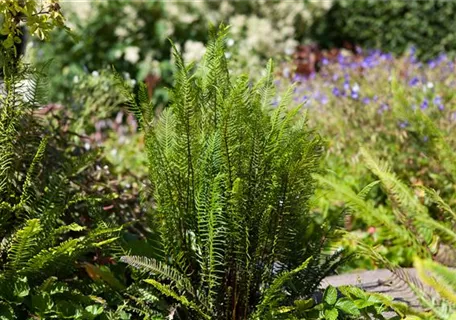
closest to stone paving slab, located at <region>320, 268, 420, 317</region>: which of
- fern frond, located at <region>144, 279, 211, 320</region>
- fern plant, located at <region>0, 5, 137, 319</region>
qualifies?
fern frond, located at <region>144, 279, 211, 320</region>

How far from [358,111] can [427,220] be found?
2925 mm

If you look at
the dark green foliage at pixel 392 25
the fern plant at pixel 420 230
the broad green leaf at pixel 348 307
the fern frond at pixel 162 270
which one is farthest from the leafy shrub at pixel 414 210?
the dark green foliage at pixel 392 25

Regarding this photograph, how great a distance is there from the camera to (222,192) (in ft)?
7.36

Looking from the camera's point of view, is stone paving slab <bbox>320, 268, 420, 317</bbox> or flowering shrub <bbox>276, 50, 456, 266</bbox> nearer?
stone paving slab <bbox>320, 268, 420, 317</bbox>

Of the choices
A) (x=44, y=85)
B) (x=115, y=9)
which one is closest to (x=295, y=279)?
(x=44, y=85)

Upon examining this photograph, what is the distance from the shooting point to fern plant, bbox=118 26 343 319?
7.16 ft

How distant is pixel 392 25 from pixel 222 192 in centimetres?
817

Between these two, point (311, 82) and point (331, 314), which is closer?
point (331, 314)

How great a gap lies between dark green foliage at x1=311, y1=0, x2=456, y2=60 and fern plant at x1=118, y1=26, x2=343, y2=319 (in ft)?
25.4

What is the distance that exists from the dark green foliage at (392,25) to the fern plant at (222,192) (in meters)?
7.75

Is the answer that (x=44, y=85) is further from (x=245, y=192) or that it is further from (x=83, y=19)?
(x=83, y=19)

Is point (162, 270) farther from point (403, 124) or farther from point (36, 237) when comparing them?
point (403, 124)

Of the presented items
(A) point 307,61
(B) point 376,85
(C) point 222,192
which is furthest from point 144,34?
(C) point 222,192

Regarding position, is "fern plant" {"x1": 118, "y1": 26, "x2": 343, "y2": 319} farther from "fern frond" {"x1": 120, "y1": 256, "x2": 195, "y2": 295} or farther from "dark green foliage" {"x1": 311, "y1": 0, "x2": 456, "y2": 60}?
"dark green foliage" {"x1": 311, "y1": 0, "x2": 456, "y2": 60}
